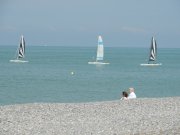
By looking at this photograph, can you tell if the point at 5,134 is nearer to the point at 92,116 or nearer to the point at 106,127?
the point at 106,127

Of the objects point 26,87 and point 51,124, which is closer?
point 51,124

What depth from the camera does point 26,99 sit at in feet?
118

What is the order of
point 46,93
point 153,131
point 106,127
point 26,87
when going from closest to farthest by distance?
point 153,131 → point 106,127 → point 46,93 → point 26,87

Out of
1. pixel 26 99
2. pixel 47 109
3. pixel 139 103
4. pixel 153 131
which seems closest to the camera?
pixel 153 131

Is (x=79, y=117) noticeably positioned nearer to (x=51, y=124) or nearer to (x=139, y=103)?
(x=51, y=124)

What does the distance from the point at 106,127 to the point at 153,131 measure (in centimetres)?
162

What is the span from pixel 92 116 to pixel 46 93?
25845 mm

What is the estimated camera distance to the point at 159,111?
53.5 feet

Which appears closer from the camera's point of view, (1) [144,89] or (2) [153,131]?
(2) [153,131]

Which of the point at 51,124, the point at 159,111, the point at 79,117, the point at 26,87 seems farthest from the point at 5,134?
the point at 26,87

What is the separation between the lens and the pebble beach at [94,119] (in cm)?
1287

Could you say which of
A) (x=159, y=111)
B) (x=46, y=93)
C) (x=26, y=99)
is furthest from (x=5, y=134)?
(x=46, y=93)

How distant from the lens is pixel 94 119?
1482 cm

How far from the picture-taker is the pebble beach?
42.2 ft
